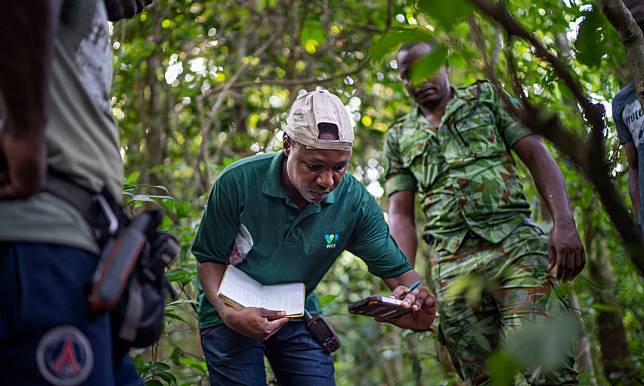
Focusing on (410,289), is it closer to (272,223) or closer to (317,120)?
(272,223)

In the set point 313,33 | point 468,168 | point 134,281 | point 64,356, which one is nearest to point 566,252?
point 468,168

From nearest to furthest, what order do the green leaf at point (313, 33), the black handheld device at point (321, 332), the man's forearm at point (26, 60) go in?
the man's forearm at point (26, 60) < the black handheld device at point (321, 332) < the green leaf at point (313, 33)

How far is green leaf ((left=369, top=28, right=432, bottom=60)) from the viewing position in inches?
38.8

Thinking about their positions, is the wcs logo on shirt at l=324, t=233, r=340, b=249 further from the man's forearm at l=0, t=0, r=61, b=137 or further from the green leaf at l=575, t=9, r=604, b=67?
the green leaf at l=575, t=9, r=604, b=67

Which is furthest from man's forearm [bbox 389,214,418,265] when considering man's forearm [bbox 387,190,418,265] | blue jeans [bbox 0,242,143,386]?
blue jeans [bbox 0,242,143,386]

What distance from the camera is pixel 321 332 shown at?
3645mm

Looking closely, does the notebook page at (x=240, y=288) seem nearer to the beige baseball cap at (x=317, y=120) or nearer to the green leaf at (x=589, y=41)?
the beige baseball cap at (x=317, y=120)

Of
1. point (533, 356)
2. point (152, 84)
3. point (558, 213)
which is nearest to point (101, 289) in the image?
point (533, 356)

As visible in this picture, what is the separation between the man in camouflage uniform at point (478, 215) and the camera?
4.04 m

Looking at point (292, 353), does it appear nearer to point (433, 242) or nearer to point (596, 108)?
point (433, 242)

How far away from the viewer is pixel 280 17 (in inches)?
312

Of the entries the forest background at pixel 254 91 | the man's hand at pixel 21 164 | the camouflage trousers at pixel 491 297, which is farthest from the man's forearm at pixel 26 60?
the forest background at pixel 254 91

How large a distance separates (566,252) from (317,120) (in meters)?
1.46

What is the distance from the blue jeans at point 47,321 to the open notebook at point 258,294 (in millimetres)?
1435
